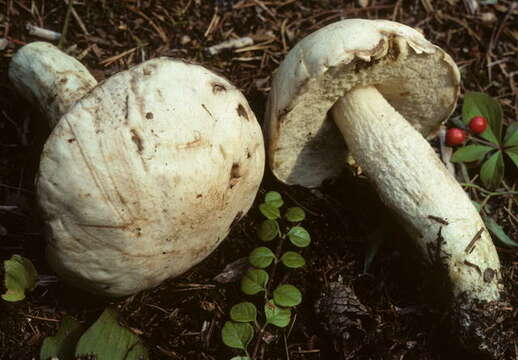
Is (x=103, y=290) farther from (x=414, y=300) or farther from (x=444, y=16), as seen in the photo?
(x=444, y=16)

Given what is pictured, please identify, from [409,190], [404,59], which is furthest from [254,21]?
[409,190]

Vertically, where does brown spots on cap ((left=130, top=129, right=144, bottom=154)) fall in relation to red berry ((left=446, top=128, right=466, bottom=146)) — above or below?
above

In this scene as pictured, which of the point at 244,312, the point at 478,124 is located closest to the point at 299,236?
the point at 244,312

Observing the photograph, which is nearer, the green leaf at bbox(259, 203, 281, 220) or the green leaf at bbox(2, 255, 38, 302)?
the green leaf at bbox(2, 255, 38, 302)

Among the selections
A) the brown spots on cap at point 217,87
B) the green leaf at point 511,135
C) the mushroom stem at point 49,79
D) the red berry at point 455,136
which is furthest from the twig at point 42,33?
the green leaf at point 511,135

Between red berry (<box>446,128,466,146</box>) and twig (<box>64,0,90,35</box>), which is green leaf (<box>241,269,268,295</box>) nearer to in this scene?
red berry (<box>446,128,466,146</box>)

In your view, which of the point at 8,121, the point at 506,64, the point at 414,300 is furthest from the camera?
the point at 506,64

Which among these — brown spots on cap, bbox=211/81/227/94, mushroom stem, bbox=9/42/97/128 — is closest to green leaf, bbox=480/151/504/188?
brown spots on cap, bbox=211/81/227/94
